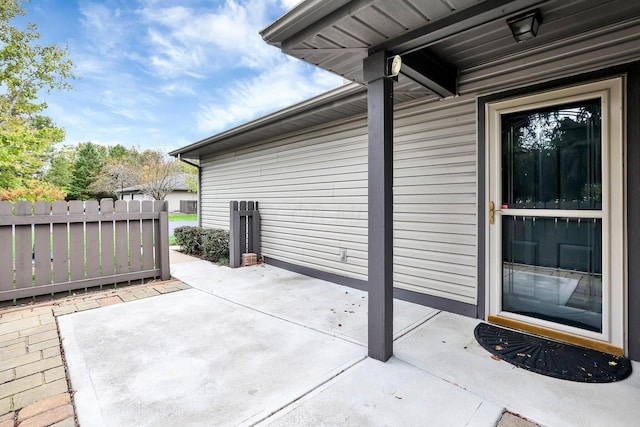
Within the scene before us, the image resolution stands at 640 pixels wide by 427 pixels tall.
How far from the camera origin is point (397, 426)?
63.4 inches

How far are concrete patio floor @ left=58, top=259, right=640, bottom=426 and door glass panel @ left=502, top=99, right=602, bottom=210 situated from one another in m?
1.32

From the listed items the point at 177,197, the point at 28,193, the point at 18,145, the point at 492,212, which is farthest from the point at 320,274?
the point at 177,197

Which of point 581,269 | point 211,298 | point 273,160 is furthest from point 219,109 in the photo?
point 581,269

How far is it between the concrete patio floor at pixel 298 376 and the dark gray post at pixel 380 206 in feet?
0.79

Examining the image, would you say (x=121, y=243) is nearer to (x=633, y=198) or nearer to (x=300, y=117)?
(x=300, y=117)

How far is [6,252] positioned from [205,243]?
10.4 ft

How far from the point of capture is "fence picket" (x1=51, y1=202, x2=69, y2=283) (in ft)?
12.5

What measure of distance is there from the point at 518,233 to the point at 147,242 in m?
4.74

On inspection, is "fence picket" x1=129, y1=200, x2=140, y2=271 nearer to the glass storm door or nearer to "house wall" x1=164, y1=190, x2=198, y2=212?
the glass storm door

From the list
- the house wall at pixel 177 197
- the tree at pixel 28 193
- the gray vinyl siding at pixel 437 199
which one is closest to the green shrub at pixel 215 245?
the gray vinyl siding at pixel 437 199

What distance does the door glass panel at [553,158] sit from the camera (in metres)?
2.47

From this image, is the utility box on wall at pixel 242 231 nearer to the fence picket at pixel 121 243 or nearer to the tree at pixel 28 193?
the fence picket at pixel 121 243

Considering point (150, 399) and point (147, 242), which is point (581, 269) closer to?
point (150, 399)

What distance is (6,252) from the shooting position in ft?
11.6
